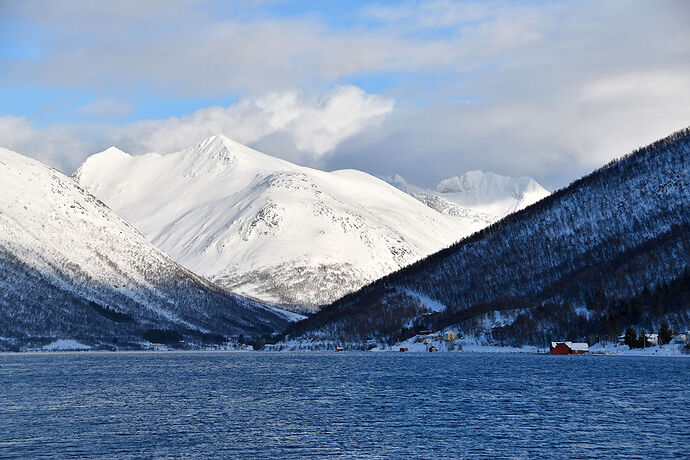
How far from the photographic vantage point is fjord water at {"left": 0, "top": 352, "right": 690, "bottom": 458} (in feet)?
304

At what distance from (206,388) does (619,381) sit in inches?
2971

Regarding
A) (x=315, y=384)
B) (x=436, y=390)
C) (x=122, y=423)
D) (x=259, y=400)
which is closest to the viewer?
(x=122, y=423)

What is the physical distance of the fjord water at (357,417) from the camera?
3644 inches

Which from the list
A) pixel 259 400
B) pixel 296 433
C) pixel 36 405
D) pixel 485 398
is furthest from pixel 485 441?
pixel 36 405

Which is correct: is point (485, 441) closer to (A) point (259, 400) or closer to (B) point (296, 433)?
(B) point (296, 433)

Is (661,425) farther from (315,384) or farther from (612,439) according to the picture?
(315,384)

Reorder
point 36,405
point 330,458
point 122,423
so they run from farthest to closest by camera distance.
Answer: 1. point 36,405
2. point 122,423
3. point 330,458

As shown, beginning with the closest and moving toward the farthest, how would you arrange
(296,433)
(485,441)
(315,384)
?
(485,441)
(296,433)
(315,384)

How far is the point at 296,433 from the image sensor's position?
103625 mm

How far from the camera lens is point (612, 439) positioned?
319 feet

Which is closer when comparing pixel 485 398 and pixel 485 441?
pixel 485 441

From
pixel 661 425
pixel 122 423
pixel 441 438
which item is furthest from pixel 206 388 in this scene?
pixel 661 425

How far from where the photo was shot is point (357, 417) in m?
117

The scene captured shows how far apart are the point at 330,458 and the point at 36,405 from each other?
62.9 metres
